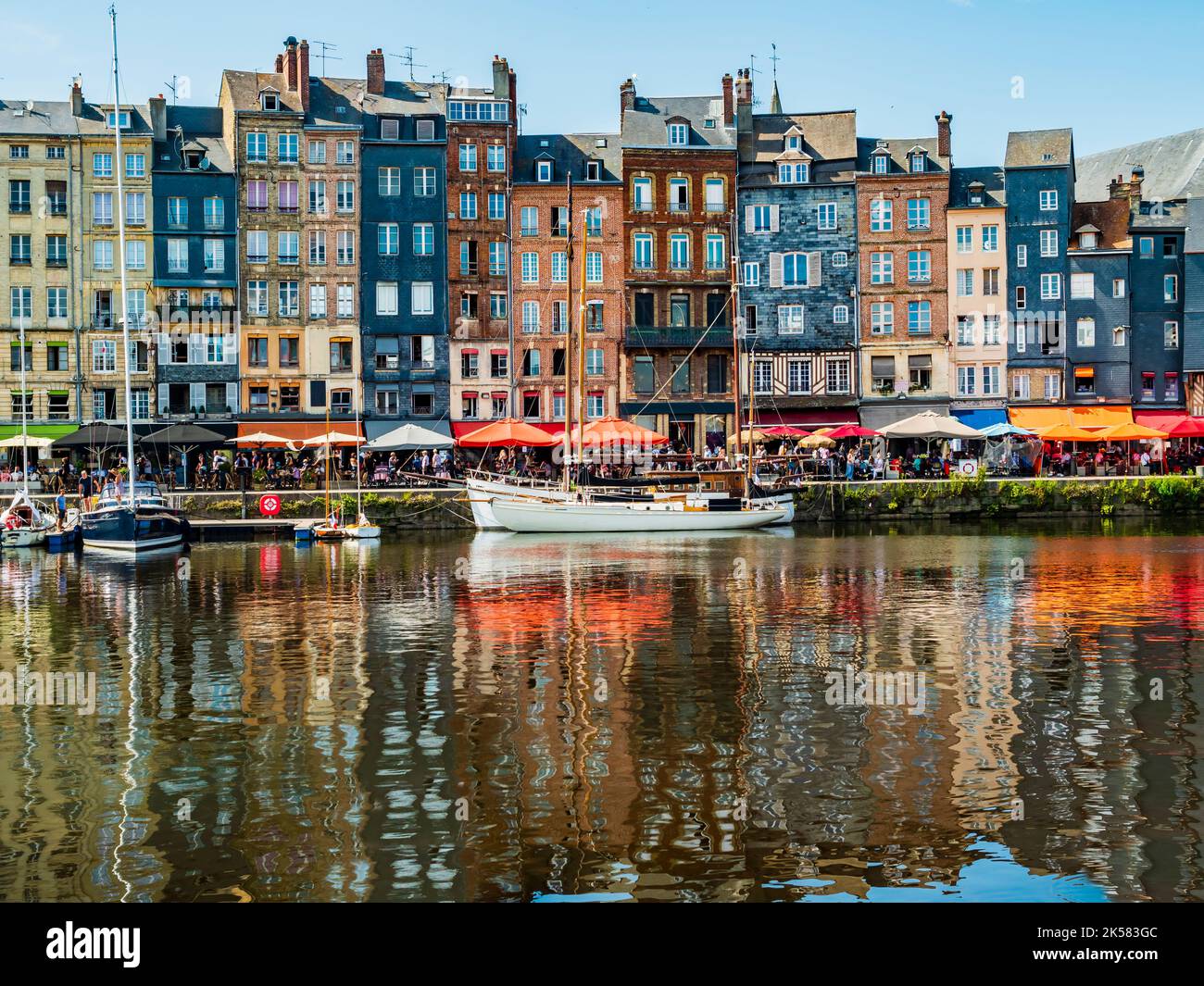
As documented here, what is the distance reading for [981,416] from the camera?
7938 centimetres

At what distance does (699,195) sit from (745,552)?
35.3 metres

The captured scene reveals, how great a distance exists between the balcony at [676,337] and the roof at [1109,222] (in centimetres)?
2002

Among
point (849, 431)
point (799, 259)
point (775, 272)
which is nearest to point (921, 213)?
point (799, 259)

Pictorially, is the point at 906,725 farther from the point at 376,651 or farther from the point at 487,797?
the point at 376,651

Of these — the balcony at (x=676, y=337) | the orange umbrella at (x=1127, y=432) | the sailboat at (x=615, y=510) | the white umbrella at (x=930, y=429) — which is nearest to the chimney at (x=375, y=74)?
the balcony at (x=676, y=337)

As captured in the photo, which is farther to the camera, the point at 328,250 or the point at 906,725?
the point at 328,250

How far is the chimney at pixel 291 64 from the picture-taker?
3137 inches

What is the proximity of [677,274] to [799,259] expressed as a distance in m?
7.11

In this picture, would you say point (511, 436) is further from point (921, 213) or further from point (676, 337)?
point (921, 213)

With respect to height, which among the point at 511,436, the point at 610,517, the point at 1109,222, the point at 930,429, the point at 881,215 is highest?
the point at 881,215

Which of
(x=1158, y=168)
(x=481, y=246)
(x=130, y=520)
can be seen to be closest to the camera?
(x=130, y=520)

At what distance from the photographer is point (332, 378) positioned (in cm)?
7912
